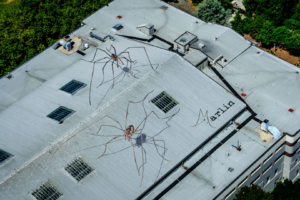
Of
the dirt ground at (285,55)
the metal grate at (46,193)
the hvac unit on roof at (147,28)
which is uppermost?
the hvac unit on roof at (147,28)

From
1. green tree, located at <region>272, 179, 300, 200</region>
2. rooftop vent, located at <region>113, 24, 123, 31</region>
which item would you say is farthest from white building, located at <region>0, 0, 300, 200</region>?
rooftop vent, located at <region>113, 24, 123, 31</region>

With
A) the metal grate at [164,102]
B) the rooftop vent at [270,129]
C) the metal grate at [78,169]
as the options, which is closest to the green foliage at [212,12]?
the metal grate at [164,102]

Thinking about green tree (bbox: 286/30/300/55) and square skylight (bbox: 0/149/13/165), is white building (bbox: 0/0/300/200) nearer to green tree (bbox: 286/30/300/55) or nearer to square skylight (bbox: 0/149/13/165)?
square skylight (bbox: 0/149/13/165)

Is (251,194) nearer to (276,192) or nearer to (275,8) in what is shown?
(276,192)

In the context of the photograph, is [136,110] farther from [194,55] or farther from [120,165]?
[194,55]

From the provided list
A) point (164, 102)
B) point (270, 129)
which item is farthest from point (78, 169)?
point (270, 129)

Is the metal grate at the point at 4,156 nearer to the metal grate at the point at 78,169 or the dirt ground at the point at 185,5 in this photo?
the metal grate at the point at 78,169

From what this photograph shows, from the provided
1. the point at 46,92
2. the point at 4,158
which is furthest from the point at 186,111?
the point at 4,158
